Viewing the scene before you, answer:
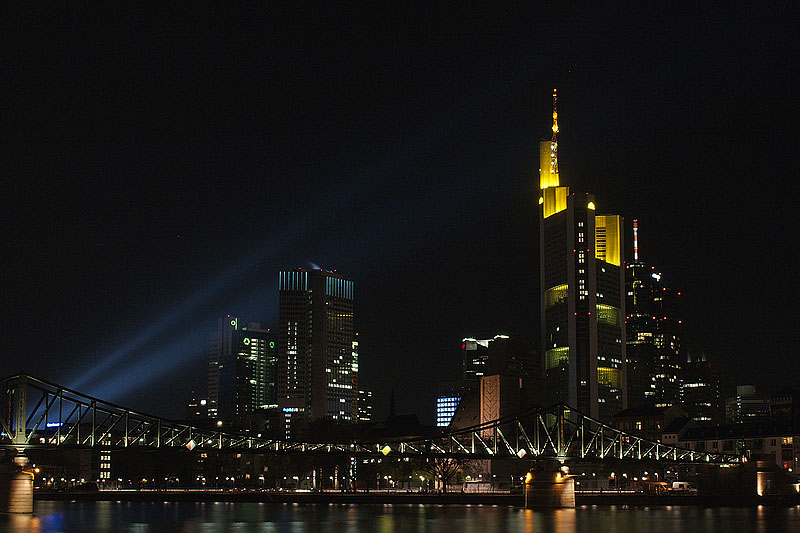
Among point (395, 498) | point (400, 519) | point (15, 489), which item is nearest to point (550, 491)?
point (400, 519)

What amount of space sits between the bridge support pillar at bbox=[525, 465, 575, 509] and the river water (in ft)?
6.02

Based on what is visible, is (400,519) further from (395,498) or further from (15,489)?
(395,498)

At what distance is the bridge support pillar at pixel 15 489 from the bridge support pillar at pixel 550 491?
170ft

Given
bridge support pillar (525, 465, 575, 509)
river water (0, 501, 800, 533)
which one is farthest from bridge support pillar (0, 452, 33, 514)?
bridge support pillar (525, 465, 575, 509)

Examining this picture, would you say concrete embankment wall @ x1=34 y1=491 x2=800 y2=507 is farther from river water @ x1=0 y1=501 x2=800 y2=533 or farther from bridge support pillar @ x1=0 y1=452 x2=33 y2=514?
bridge support pillar @ x1=0 y1=452 x2=33 y2=514

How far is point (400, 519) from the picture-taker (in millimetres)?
103562

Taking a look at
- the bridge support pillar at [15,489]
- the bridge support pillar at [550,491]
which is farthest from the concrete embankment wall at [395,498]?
the bridge support pillar at [15,489]

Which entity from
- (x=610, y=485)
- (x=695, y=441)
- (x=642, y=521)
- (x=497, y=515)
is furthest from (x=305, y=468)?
(x=642, y=521)

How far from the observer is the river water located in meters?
90.3

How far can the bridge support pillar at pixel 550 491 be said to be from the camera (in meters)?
121

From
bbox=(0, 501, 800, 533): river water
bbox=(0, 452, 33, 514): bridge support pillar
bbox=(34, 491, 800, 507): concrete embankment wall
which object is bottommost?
bbox=(34, 491, 800, 507): concrete embankment wall

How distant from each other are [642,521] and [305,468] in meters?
94.6

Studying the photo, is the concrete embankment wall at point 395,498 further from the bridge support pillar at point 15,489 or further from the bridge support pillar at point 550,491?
the bridge support pillar at point 15,489

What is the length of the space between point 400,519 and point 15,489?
1415 inches
